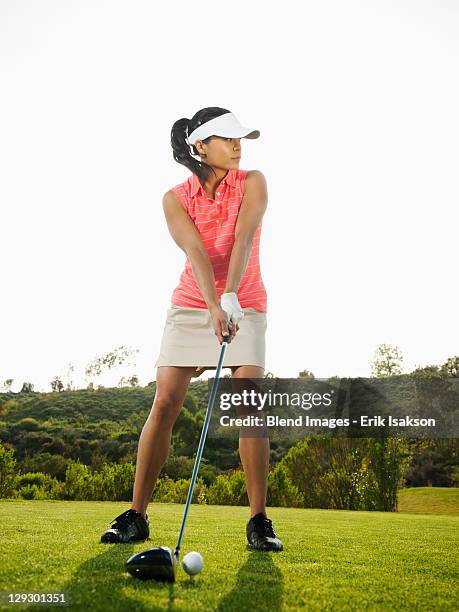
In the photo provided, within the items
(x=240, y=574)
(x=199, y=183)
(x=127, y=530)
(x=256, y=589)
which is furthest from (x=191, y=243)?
(x=256, y=589)

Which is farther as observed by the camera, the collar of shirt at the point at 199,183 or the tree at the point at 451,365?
the tree at the point at 451,365

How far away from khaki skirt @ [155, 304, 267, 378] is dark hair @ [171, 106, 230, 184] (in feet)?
2.93

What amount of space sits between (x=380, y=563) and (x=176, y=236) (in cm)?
208

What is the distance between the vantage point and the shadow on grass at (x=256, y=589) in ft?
6.27

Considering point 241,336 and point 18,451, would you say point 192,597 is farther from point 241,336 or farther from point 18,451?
point 18,451

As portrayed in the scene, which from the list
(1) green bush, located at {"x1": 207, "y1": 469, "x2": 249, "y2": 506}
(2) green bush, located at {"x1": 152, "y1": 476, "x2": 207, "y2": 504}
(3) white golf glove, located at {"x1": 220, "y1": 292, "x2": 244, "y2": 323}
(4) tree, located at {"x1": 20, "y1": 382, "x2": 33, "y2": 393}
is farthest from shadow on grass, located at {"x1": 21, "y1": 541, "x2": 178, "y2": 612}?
(4) tree, located at {"x1": 20, "y1": 382, "x2": 33, "y2": 393}

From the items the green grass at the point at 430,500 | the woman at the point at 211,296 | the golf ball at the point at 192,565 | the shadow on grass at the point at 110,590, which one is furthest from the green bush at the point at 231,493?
the golf ball at the point at 192,565

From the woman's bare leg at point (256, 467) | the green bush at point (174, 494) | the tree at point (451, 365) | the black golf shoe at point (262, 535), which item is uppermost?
the tree at point (451, 365)

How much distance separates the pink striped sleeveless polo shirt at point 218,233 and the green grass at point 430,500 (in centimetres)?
1025

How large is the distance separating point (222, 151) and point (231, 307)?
1.16 meters

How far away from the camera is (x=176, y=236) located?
3.77 meters

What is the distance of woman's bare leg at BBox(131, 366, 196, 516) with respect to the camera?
3.47m

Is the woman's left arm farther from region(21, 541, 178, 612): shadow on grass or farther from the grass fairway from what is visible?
region(21, 541, 178, 612): shadow on grass

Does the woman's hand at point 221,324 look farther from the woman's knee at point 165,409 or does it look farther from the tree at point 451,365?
the tree at point 451,365
